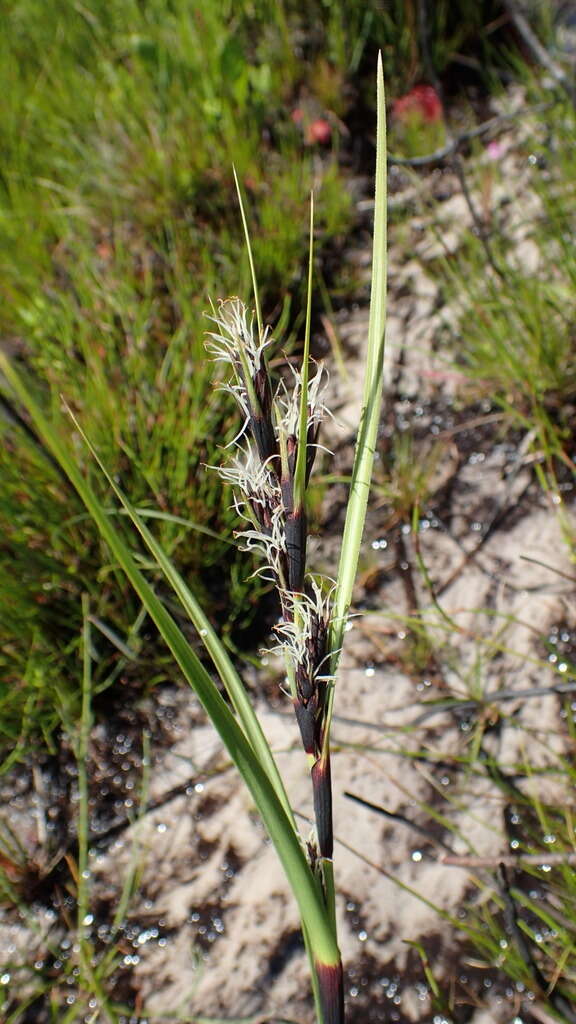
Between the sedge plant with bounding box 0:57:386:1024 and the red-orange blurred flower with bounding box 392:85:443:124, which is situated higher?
the red-orange blurred flower with bounding box 392:85:443:124

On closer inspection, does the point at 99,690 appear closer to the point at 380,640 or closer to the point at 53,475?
the point at 53,475

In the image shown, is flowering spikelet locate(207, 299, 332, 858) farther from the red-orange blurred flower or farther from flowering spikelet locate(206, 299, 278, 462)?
the red-orange blurred flower

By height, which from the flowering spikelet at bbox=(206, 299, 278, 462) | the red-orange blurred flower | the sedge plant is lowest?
the sedge plant

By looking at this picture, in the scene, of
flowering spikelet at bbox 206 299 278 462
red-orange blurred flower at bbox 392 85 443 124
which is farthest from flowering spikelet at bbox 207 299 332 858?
red-orange blurred flower at bbox 392 85 443 124

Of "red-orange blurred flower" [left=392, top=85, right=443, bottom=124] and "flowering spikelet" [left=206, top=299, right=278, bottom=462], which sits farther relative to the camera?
"red-orange blurred flower" [left=392, top=85, right=443, bottom=124]

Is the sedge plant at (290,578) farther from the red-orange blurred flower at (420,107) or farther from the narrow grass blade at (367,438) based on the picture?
the red-orange blurred flower at (420,107)

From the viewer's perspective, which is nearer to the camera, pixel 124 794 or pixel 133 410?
pixel 124 794

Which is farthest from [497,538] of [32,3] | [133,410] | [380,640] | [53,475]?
[32,3]

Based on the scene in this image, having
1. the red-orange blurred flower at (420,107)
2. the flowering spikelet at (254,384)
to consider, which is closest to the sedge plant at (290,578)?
the flowering spikelet at (254,384)
